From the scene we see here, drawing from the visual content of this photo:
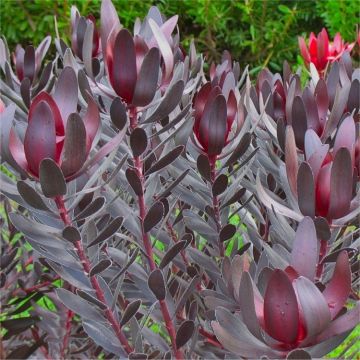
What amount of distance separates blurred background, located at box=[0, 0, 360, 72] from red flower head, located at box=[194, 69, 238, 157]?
4.30 meters

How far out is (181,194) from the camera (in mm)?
956

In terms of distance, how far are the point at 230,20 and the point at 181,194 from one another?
5.09 meters

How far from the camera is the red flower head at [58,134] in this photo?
2.24 ft

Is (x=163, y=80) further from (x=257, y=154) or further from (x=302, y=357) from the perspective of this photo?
(x=302, y=357)

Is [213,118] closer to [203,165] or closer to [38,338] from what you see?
[203,165]

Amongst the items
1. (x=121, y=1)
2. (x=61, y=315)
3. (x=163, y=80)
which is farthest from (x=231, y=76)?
(x=121, y=1)

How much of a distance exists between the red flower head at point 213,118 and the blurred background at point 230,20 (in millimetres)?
4300

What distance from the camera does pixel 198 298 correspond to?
3.26ft

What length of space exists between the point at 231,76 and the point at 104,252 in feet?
1.08

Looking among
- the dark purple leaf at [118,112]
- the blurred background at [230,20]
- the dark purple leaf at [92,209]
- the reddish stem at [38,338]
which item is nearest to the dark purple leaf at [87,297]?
the dark purple leaf at [92,209]

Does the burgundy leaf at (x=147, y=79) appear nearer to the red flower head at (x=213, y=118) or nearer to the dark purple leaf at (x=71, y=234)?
the red flower head at (x=213, y=118)

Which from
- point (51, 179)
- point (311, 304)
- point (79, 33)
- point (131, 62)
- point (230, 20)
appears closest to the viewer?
point (311, 304)

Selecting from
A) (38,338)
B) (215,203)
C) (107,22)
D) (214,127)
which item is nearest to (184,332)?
(215,203)

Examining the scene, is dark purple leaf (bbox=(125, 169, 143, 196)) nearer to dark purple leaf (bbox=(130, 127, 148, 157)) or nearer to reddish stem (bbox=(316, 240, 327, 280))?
dark purple leaf (bbox=(130, 127, 148, 157))
